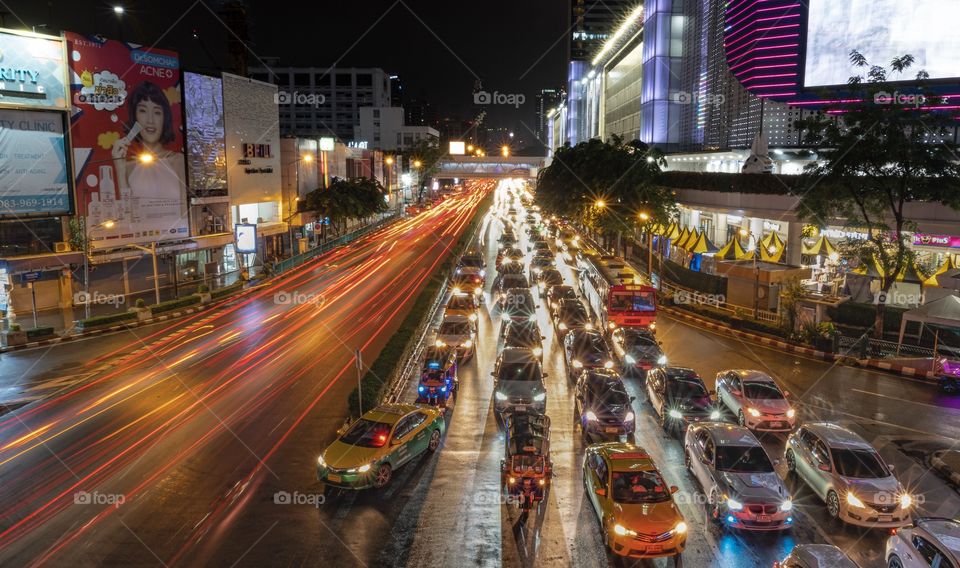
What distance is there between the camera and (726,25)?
6397 centimetres

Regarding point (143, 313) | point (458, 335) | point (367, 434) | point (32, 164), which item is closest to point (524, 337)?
point (458, 335)

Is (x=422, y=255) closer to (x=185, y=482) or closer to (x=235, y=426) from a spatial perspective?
(x=235, y=426)

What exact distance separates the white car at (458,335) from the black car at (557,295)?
6123 millimetres

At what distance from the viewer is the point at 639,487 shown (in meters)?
13.2

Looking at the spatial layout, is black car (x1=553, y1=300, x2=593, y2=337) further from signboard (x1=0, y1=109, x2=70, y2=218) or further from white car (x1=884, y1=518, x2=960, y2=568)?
signboard (x1=0, y1=109, x2=70, y2=218)

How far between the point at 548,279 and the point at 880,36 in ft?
112

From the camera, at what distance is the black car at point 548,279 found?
38.7 meters

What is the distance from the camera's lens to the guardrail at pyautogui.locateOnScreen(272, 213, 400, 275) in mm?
49072

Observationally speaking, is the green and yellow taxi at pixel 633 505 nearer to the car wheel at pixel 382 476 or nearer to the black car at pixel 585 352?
the car wheel at pixel 382 476

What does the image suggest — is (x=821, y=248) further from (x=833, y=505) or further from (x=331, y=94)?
(x=331, y=94)

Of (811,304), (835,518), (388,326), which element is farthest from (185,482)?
(811,304)

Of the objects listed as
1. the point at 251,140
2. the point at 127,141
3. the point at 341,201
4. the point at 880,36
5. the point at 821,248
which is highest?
the point at 880,36

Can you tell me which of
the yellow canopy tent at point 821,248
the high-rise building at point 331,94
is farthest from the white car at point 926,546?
the high-rise building at point 331,94

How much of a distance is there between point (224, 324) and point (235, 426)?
1484 centimetres
